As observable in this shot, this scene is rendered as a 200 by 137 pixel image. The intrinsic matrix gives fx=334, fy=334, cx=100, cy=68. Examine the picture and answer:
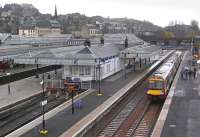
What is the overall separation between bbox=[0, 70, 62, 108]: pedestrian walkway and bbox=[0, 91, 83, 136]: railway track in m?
0.86

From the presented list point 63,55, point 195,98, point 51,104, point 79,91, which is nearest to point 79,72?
point 63,55

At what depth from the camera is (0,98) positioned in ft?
114

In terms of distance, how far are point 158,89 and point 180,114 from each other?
24.3 ft

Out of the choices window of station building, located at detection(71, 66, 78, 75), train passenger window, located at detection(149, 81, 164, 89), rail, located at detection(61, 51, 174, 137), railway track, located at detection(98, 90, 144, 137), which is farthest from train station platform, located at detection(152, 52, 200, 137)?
window of station building, located at detection(71, 66, 78, 75)

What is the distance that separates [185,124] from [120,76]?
2699 cm

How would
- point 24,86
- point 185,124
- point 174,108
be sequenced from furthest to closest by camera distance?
point 24,86, point 174,108, point 185,124

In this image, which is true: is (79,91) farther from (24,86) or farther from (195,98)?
(195,98)

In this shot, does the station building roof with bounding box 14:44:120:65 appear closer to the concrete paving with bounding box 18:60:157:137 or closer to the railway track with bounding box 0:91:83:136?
the concrete paving with bounding box 18:60:157:137

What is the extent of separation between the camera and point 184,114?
25.4 m

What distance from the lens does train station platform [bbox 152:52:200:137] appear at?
69.7 feet

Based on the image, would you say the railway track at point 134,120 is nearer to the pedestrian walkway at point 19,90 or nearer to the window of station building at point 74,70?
the window of station building at point 74,70

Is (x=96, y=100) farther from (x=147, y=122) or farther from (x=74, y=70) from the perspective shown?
(x=74, y=70)

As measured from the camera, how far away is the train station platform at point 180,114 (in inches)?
837

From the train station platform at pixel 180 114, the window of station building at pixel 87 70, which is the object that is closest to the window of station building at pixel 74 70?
the window of station building at pixel 87 70
